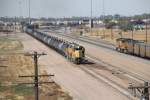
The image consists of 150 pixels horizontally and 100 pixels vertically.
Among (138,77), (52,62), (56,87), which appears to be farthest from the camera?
(52,62)

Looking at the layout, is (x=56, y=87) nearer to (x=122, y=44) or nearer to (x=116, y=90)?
(x=116, y=90)

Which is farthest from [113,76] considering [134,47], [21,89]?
[134,47]

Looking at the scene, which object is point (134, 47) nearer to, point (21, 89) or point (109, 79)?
point (109, 79)

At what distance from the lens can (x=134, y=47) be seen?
82.0 metres

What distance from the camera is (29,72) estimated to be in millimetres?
62875

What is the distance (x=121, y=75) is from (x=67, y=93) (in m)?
13.6

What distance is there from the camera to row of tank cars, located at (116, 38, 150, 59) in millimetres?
75519

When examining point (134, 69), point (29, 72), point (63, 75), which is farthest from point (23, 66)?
point (134, 69)

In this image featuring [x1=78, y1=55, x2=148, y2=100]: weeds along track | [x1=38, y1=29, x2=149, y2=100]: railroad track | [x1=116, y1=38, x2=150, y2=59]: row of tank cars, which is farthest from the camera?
[x1=116, y1=38, x2=150, y2=59]: row of tank cars

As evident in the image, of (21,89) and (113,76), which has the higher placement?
(113,76)

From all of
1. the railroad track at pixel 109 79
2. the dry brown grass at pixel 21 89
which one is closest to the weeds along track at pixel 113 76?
the railroad track at pixel 109 79

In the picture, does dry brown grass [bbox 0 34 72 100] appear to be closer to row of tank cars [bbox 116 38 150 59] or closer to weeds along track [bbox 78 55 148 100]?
weeds along track [bbox 78 55 148 100]

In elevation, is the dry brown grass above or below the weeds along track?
below

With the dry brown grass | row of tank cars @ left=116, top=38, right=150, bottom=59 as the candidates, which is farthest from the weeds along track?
row of tank cars @ left=116, top=38, right=150, bottom=59
